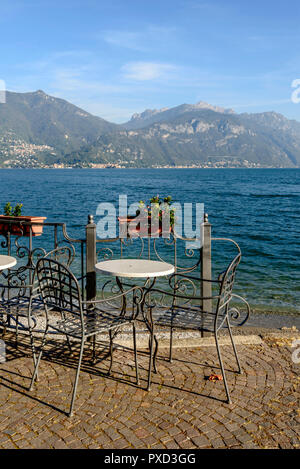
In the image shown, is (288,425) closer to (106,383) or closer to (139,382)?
(139,382)

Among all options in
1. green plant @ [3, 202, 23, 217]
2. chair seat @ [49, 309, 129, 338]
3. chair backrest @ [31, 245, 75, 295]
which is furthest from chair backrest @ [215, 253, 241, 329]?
green plant @ [3, 202, 23, 217]

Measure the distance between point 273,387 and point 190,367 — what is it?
33.0 inches

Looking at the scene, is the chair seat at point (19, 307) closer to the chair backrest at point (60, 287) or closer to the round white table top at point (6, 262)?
the chair backrest at point (60, 287)

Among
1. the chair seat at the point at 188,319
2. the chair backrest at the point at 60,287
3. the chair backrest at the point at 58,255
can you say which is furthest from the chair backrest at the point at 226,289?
the chair backrest at the point at 58,255

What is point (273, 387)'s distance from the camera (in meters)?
3.85

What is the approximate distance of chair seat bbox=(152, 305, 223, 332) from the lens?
385 cm

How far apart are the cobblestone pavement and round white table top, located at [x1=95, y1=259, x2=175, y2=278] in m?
0.96

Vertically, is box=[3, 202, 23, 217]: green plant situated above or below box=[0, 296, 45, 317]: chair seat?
above

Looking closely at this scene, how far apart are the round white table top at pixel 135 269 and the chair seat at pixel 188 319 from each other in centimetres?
40

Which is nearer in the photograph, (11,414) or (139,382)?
(11,414)

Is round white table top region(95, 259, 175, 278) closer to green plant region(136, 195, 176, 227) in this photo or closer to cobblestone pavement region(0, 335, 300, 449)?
cobblestone pavement region(0, 335, 300, 449)

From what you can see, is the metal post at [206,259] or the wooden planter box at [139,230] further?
the wooden planter box at [139,230]

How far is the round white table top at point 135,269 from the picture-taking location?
404cm
